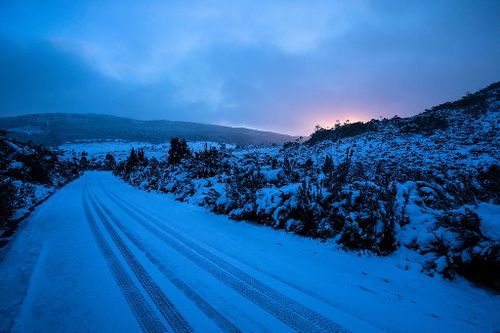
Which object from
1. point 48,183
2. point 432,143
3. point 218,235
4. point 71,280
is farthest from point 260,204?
point 432,143

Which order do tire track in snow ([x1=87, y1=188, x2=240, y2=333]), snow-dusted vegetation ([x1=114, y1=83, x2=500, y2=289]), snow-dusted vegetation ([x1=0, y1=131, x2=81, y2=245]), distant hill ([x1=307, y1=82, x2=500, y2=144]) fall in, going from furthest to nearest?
1. distant hill ([x1=307, y1=82, x2=500, y2=144])
2. snow-dusted vegetation ([x1=0, y1=131, x2=81, y2=245])
3. snow-dusted vegetation ([x1=114, y1=83, x2=500, y2=289])
4. tire track in snow ([x1=87, y1=188, x2=240, y2=333])

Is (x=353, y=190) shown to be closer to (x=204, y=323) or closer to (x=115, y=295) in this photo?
(x=204, y=323)

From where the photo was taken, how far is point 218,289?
3168 millimetres

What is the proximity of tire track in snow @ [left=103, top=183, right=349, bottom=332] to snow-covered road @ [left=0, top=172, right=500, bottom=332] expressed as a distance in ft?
0.05

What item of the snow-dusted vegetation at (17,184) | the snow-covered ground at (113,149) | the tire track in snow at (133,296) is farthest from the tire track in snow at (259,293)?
the snow-covered ground at (113,149)

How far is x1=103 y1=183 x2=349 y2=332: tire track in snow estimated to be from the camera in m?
2.50

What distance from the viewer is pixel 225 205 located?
25.8 ft

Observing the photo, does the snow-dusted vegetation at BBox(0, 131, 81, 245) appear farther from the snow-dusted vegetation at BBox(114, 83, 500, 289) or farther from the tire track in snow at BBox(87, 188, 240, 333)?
the snow-dusted vegetation at BBox(114, 83, 500, 289)

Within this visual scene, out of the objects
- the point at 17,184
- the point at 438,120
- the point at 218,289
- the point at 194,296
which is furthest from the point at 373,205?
the point at 438,120

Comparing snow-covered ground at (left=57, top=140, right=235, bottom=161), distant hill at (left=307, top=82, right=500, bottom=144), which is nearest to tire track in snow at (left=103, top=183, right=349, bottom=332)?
distant hill at (left=307, top=82, right=500, bottom=144)

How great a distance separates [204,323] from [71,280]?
225 cm

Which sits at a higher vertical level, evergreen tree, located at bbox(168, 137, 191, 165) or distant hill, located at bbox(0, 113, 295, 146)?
distant hill, located at bbox(0, 113, 295, 146)

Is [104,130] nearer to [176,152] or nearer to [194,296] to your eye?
[176,152]

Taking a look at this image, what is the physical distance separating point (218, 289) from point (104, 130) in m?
170
